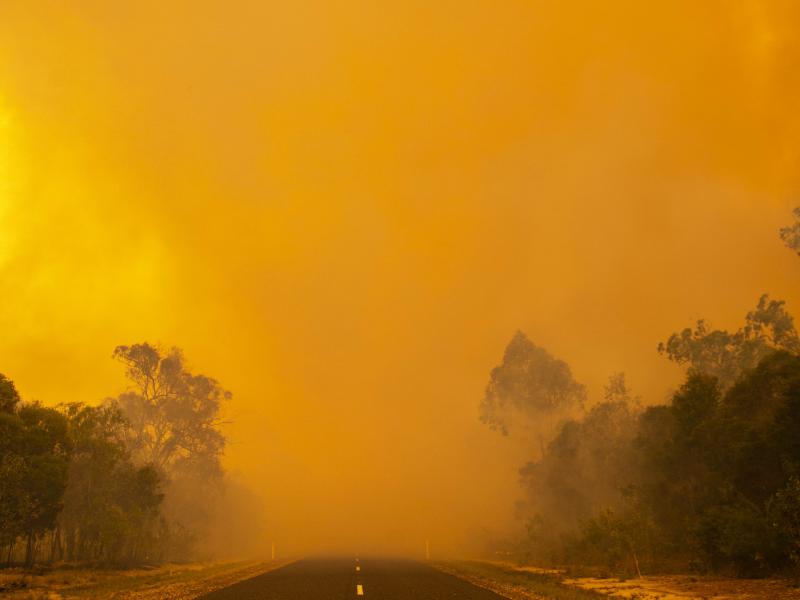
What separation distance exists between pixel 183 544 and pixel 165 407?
56.7ft

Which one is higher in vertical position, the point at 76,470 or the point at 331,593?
the point at 76,470

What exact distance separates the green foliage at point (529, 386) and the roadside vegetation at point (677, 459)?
139 millimetres

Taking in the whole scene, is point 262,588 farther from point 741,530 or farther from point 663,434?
point 663,434

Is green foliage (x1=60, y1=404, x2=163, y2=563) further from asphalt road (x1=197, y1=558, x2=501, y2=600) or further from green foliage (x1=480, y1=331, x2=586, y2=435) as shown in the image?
green foliage (x1=480, y1=331, x2=586, y2=435)

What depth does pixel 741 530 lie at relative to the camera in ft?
86.5

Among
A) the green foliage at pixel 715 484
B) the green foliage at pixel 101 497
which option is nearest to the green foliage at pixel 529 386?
the green foliage at pixel 715 484

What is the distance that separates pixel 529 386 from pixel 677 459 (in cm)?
3495

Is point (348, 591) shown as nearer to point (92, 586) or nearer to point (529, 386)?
point (92, 586)

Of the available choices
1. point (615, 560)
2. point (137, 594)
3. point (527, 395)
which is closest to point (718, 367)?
point (527, 395)

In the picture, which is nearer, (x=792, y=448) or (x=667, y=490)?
(x=792, y=448)

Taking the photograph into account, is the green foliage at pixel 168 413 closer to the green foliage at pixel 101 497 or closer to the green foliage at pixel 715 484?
the green foliage at pixel 101 497

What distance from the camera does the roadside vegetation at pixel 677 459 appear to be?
28020 millimetres

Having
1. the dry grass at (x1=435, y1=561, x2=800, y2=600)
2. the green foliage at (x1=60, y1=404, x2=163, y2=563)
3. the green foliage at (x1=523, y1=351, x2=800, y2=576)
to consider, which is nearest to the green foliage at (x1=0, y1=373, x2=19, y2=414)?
the green foliage at (x1=60, y1=404, x2=163, y2=563)

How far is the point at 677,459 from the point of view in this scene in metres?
40.9
